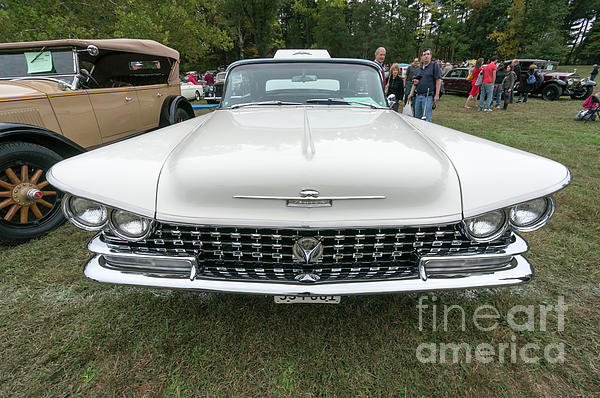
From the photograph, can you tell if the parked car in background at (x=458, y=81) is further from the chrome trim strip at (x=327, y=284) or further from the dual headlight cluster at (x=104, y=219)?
the dual headlight cluster at (x=104, y=219)

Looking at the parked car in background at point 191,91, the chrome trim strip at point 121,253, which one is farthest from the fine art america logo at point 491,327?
the parked car in background at point 191,91

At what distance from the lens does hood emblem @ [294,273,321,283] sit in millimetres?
1486

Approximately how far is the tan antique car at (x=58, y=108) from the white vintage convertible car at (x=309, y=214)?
1.94 metres

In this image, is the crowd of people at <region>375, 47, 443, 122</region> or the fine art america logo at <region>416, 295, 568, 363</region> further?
the crowd of people at <region>375, 47, 443, 122</region>

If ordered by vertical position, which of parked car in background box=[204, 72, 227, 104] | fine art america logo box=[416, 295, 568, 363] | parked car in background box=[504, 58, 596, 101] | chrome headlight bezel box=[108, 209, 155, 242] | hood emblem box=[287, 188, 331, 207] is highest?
parked car in background box=[204, 72, 227, 104]

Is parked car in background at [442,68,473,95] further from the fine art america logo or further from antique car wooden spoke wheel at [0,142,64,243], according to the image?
antique car wooden spoke wheel at [0,142,64,243]

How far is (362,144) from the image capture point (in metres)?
1.72

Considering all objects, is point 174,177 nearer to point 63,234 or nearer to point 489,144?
point 489,144

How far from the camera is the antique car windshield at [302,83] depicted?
9.37 feet

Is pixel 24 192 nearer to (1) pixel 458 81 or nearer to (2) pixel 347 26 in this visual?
(1) pixel 458 81

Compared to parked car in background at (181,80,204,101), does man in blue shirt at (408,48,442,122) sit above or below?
above

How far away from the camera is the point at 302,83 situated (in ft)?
9.67

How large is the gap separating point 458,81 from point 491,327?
1841 centimetres

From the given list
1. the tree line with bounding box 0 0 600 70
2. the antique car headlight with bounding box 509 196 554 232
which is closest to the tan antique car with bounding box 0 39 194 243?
the antique car headlight with bounding box 509 196 554 232
